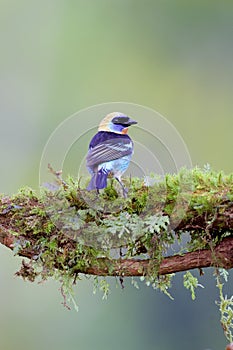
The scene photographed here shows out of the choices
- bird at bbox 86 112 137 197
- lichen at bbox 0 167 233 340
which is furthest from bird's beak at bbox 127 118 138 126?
lichen at bbox 0 167 233 340

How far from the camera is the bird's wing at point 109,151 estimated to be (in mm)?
930

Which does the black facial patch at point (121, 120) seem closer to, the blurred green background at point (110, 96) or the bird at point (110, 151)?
the bird at point (110, 151)

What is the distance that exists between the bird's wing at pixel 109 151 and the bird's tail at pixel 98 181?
0.07 ft

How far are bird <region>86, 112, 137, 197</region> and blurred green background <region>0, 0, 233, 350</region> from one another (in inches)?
65.6

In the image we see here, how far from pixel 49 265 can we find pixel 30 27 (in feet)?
7.85

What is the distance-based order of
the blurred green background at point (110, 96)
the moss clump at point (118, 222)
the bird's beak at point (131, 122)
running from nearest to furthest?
the moss clump at point (118, 222), the bird's beak at point (131, 122), the blurred green background at point (110, 96)

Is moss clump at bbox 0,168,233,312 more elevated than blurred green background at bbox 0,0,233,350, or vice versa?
blurred green background at bbox 0,0,233,350

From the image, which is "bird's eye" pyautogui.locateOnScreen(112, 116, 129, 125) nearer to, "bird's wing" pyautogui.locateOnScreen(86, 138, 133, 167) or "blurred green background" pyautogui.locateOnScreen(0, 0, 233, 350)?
"bird's wing" pyautogui.locateOnScreen(86, 138, 133, 167)

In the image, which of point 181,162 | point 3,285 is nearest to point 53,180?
point 181,162

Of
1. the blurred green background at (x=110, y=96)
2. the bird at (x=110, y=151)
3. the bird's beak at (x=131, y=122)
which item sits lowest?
the bird at (x=110, y=151)

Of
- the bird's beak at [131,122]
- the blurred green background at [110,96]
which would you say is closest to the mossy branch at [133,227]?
the bird's beak at [131,122]

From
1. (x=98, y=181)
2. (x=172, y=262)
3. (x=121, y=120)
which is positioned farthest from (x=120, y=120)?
(x=172, y=262)

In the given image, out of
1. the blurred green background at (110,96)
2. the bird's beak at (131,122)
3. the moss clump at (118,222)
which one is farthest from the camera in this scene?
the blurred green background at (110,96)

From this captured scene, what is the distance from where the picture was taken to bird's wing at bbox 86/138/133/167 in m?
0.93
